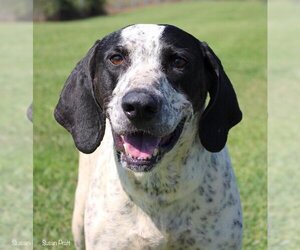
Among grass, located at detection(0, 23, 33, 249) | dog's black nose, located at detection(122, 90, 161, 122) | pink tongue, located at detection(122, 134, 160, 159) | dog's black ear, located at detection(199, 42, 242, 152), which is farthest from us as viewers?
grass, located at detection(0, 23, 33, 249)

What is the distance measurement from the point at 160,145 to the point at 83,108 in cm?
62

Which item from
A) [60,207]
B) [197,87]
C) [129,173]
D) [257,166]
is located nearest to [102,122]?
[129,173]

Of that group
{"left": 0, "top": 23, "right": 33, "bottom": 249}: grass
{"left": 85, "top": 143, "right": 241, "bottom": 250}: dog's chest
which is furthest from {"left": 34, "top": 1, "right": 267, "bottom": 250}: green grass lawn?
{"left": 85, "top": 143, "right": 241, "bottom": 250}: dog's chest

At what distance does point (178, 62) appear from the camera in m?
3.54

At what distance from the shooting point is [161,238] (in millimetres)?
3686

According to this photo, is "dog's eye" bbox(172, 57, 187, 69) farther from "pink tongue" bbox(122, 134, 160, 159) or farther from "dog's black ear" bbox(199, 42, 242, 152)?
"pink tongue" bbox(122, 134, 160, 159)

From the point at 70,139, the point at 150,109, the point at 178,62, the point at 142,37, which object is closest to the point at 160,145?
the point at 150,109

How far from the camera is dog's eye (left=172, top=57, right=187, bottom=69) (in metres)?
3.53

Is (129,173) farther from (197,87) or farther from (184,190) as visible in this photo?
(197,87)

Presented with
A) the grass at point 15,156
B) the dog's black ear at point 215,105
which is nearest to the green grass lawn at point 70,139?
the grass at point 15,156

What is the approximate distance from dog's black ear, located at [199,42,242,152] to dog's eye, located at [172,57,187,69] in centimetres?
20

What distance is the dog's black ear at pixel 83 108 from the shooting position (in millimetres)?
3771

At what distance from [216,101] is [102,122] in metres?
0.64
